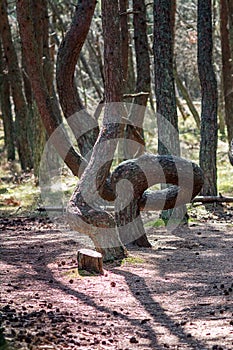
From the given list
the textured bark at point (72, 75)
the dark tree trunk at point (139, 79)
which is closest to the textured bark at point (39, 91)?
the textured bark at point (72, 75)

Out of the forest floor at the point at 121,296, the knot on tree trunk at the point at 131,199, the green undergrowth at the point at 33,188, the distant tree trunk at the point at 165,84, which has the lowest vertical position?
the green undergrowth at the point at 33,188

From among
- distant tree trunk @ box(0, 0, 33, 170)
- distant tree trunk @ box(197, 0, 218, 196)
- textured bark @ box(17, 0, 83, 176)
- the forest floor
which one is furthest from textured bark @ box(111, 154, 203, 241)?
distant tree trunk @ box(0, 0, 33, 170)

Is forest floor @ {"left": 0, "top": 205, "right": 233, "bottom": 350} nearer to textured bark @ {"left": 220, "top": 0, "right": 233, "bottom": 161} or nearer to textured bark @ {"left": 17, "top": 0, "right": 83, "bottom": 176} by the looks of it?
textured bark @ {"left": 17, "top": 0, "right": 83, "bottom": 176}

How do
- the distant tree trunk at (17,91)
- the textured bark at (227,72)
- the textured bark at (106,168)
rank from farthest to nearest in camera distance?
1. the distant tree trunk at (17,91)
2. the textured bark at (227,72)
3. the textured bark at (106,168)

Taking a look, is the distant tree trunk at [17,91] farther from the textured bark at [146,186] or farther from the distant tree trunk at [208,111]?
the textured bark at [146,186]

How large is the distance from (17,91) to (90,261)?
15695 millimetres

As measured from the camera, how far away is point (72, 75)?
40.1 ft

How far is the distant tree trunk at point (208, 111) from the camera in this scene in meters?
16.3

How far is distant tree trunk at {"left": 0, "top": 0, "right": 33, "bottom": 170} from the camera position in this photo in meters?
23.3

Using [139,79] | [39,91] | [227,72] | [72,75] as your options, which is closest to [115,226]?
[72,75]

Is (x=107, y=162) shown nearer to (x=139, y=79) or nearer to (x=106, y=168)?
(x=106, y=168)

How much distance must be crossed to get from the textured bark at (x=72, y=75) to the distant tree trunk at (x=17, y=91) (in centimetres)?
1157

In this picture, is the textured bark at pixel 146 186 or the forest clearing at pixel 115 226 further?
the textured bark at pixel 146 186

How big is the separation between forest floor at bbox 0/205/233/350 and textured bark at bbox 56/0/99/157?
187cm
